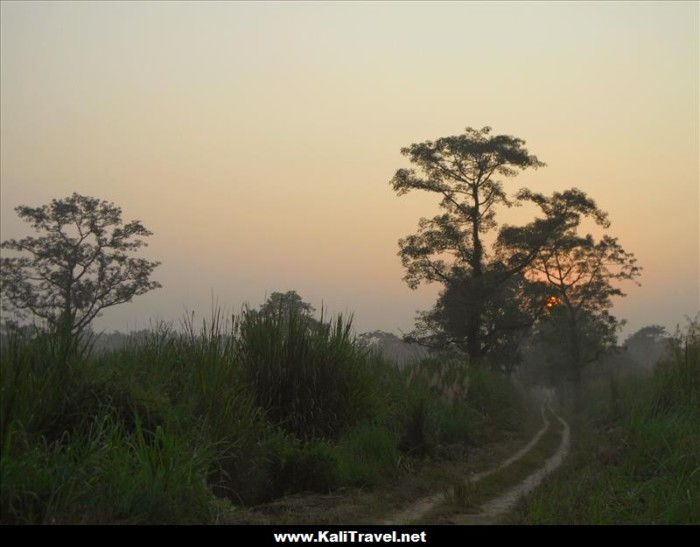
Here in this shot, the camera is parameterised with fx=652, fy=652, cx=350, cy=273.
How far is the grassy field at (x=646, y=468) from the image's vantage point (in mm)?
7523

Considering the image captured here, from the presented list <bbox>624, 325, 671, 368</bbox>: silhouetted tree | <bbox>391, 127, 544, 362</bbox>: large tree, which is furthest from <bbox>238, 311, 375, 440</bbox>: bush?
<bbox>624, 325, 671, 368</bbox>: silhouetted tree

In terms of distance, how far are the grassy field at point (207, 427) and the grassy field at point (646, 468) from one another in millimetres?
2059

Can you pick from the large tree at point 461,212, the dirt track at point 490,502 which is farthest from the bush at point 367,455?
→ the large tree at point 461,212

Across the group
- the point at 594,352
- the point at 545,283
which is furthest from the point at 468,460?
the point at 594,352

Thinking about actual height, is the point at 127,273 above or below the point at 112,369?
above

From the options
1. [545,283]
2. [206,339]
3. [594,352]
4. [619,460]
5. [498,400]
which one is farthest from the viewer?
[594,352]

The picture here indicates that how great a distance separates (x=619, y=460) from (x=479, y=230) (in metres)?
24.3

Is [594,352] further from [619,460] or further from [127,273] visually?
[619,460]

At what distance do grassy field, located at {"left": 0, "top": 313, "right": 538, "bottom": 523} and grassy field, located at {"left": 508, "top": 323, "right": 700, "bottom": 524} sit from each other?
2.06 metres

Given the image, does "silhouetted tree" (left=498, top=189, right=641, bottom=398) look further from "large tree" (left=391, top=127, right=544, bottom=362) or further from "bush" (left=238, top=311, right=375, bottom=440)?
"bush" (left=238, top=311, right=375, bottom=440)

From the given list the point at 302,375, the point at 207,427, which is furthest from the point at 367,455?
the point at 207,427

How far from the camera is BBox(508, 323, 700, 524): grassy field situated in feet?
Result: 24.7
